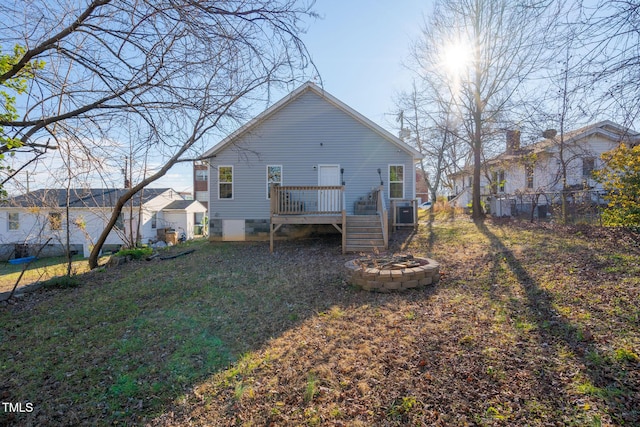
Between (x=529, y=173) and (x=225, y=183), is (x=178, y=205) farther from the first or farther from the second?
(x=529, y=173)

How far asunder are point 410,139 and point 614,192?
17056 millimetres

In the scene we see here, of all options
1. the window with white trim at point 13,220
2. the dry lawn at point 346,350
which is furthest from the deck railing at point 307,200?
the window with white trim at point 13,220

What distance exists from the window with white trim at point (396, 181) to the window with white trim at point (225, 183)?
644 centimetres

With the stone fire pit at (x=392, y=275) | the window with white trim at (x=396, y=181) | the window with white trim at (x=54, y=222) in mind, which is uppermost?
the window with white trim at (x=396, y=181)

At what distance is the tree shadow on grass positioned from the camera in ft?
8.22

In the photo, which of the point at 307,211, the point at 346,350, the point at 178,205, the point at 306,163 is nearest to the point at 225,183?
the point at 306,163

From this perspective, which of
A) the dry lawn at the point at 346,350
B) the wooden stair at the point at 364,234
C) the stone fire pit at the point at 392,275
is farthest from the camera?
the wooden stair at the point at 364,234

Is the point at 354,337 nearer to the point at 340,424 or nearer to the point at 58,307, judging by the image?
the point at 340,424

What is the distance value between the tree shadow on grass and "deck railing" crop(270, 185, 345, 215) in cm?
605

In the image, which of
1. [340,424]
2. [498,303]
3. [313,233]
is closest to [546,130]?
[313,233]

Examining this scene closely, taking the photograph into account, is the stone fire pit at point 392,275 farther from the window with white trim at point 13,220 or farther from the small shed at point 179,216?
the window with white trim at point 13,220

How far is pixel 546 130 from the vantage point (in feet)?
42.9

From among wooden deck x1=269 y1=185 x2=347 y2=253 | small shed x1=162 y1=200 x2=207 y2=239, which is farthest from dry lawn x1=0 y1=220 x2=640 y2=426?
small shed x1=162 y1=200 x2=207 y2=239

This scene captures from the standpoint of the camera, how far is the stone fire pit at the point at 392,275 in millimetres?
5754
